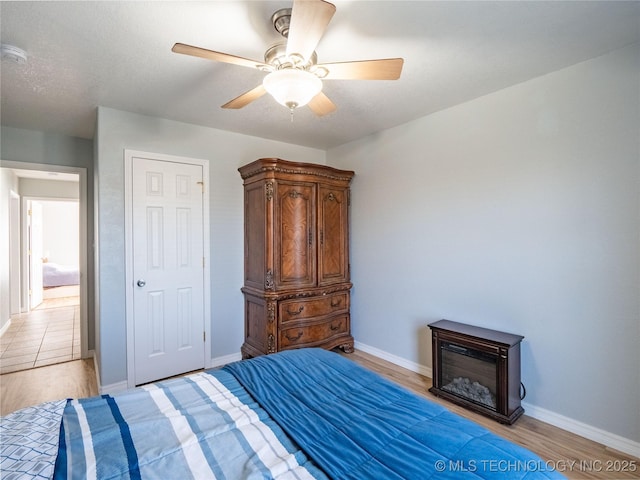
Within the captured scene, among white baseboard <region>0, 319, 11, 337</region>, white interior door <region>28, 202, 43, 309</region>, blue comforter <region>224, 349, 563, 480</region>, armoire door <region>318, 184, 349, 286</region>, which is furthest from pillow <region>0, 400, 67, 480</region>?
white interior door <region>28, 202, 43, 309</region>

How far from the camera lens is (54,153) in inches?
135

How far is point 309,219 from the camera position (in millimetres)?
3416

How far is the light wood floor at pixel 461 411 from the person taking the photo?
1881mm

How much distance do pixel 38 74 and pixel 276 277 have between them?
2327mm

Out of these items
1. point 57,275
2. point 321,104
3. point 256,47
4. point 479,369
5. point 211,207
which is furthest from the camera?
point 57,275

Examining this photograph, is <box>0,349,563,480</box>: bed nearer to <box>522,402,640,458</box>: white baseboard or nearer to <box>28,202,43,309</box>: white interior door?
<box>522,402,640,458</box>: white baseboard

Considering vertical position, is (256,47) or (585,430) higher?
(256,47)

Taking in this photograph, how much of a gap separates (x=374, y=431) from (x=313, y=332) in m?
2.24

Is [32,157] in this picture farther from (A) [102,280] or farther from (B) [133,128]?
(A) [102,280]

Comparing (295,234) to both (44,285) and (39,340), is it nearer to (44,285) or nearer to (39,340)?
(39,340)

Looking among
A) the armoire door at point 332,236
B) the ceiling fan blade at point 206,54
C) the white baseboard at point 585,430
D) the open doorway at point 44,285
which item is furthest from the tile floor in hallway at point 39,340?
the white baseboard at point 585,430

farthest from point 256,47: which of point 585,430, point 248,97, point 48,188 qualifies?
point 48,188

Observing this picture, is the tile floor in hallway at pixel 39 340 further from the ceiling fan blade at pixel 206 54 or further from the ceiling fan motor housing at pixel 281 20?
the ceiling fan motor housing at pixel 281 20

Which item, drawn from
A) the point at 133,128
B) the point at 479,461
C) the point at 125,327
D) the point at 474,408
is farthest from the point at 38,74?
the point at 474,408
